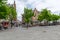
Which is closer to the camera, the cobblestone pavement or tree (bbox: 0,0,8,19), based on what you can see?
the cobblestone pavement

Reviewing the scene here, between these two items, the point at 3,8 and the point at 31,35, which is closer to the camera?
the point at 31,35

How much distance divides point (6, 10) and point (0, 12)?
161cm

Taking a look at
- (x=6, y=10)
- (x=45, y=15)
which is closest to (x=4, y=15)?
(x=6, y=10)

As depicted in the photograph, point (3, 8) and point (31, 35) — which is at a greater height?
point (3, 8)

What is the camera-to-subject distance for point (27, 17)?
8300cm

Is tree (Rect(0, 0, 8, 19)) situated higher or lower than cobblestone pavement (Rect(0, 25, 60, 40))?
higher

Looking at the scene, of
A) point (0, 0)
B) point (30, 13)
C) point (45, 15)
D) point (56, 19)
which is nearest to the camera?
point (0, 0)

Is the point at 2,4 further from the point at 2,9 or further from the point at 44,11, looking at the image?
the point at 44,11

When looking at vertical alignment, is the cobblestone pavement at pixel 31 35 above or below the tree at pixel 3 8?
below

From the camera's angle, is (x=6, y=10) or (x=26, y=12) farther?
(x=26, y=12)

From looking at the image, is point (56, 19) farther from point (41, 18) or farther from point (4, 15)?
→ point (4, 15)

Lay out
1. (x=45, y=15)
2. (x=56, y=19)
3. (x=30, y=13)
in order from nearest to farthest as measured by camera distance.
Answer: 1. (x=30, y=13)
2. (x=45, y=15)
3. (x=56, y=19)

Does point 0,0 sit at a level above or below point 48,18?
above

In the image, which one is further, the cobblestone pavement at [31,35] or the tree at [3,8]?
the tree at [3,8]
